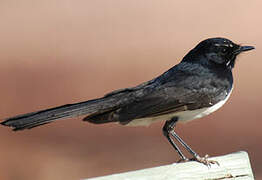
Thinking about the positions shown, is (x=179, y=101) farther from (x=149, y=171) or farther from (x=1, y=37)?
(x=1, y=37)

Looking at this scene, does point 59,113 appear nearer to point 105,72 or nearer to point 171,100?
point 171,100

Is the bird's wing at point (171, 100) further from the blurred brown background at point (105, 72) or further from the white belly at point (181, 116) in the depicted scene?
the blurred brown background at point (105, 72)

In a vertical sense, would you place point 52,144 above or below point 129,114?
below

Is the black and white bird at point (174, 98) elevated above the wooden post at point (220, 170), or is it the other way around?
the black and white bird at point (174, 98)

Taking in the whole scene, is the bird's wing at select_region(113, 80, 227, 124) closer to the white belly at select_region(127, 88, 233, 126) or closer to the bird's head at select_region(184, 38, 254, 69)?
the white belly at select_region(127, 88, 233, 126)

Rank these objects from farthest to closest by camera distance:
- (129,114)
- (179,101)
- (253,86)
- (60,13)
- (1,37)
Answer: (60,13) → (1,37) → (253,86) → (179,101) → (129,114)

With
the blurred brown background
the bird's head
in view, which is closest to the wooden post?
the bird's head

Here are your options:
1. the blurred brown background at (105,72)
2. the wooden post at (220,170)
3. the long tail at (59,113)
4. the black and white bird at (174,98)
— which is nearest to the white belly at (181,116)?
the black and white bird at (174,98)

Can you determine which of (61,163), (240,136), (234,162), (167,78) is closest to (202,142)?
(240,136)
